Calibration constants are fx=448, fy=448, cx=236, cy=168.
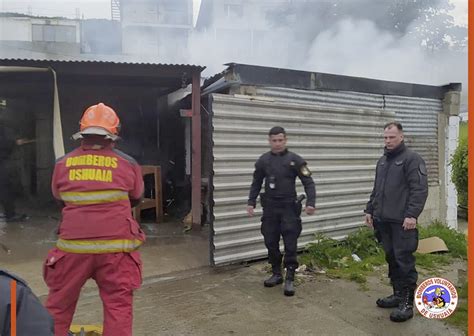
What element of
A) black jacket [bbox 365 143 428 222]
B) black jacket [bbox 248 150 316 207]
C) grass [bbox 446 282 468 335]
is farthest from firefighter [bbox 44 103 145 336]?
grass [bbox 446 282 468 335]

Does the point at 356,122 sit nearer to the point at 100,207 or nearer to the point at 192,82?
the point at 192,82

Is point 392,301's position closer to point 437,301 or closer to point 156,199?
point 437,301

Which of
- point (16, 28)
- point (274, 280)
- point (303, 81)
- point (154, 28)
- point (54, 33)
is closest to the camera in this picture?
point (274, 280)

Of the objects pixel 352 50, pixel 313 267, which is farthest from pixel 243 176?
pixel 352 50

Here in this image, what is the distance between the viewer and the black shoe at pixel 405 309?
3.75m

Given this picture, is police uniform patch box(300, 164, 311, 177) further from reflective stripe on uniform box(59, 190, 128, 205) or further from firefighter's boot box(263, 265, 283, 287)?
reflective stripe on uniform box(59, 190, 128, 205)

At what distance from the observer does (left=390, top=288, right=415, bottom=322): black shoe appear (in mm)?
3746

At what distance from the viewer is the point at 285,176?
4438 millimetres

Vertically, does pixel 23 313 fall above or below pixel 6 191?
above

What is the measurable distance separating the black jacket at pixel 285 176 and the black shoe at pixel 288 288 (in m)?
0.80

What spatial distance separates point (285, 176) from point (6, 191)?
6.28m

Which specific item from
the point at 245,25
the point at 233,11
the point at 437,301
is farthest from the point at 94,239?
the point at 233,11

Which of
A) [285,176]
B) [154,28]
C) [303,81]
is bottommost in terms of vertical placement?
[285,176]

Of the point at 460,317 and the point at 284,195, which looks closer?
the point at 460,317
